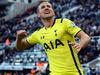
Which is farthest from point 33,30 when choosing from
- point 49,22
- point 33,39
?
point 49,22

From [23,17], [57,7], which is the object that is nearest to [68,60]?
[57,7]

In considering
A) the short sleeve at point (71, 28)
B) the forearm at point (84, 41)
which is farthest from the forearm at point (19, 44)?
the forearm at point (84, 41)

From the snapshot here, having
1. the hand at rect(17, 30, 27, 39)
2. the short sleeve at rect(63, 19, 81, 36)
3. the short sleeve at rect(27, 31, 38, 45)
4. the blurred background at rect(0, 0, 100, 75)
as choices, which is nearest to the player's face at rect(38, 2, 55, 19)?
the short sleeve at rect(63, 19, 81, 36)

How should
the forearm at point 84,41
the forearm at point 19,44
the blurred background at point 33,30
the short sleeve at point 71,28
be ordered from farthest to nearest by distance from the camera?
the blurred background at point 33,30 < the forearm at point 19,44 < the short sleeve at point 71,28 < the forearm at point 84,41

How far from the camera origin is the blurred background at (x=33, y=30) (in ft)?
63.8

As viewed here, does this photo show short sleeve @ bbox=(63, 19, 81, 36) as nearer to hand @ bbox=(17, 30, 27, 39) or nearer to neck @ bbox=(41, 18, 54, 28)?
neck @ bbox=(41, 18, 54, 28)

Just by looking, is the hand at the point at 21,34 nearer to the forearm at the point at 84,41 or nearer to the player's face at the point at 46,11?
the player's face at the point at 46,11

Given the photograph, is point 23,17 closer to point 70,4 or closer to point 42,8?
point 70,4

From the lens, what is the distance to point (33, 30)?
27.7m

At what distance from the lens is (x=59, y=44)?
21.3 feet

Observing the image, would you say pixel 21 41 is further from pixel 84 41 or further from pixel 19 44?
pixel 84 41

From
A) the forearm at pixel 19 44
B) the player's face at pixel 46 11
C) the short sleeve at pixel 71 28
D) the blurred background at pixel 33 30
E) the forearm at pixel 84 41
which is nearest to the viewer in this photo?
the forearm at pixel 84 41

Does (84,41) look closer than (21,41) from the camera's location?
Yes

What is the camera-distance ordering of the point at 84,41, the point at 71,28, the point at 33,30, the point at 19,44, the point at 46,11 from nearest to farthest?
the point at 84,41, the point at 71,28, the point at 46,11, the point at 19,44, the point at 33,30
